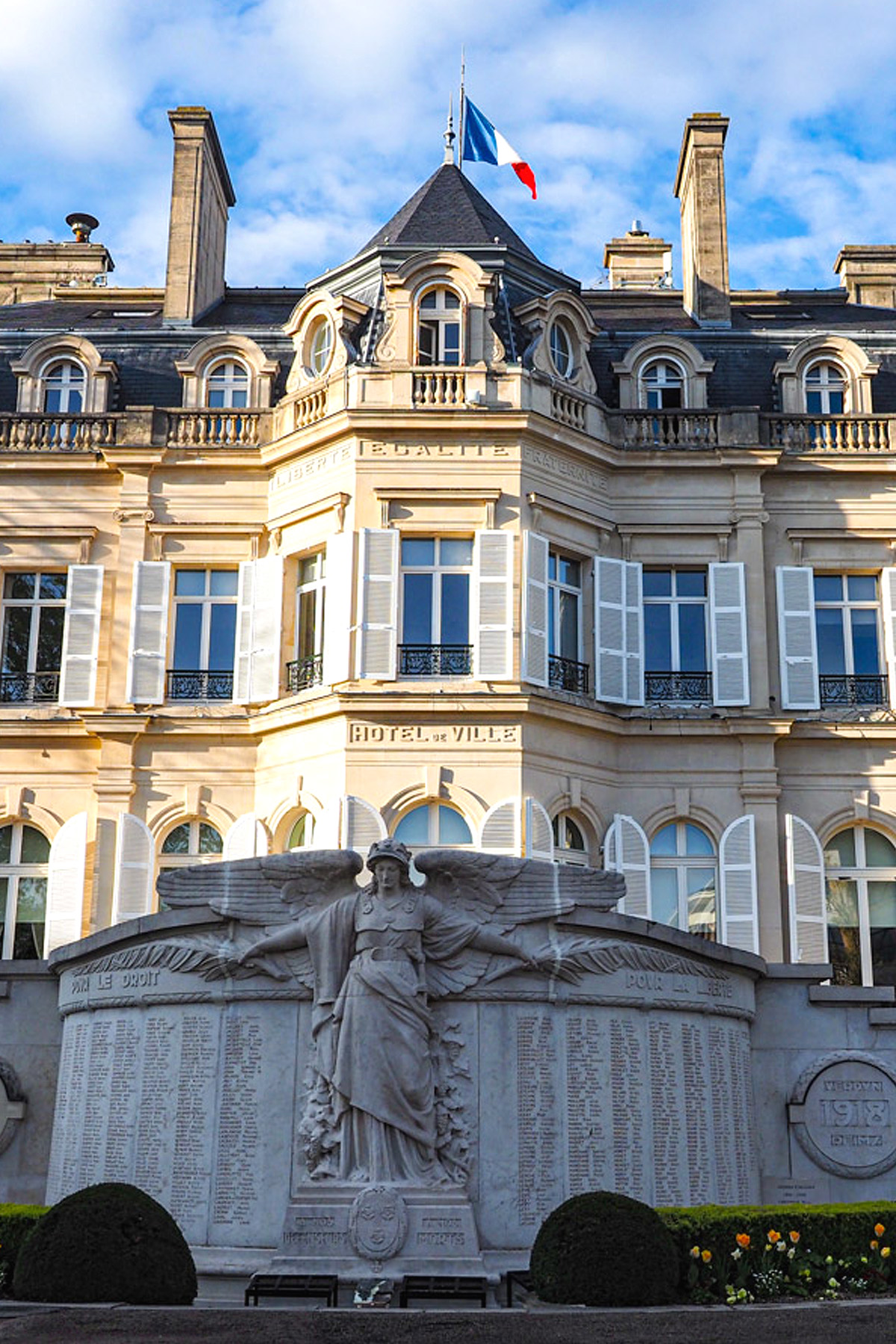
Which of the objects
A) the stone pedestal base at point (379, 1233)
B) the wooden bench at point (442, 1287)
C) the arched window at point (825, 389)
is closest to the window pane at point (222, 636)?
the arched window at point (825, 389)

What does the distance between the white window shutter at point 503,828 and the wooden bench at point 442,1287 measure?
1226 cm

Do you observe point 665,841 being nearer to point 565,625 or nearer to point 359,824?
point 565,625

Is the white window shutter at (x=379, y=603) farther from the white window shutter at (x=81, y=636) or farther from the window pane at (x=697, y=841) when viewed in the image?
the window pane at (x=697, y=841)

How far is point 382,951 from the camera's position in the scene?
14.2m

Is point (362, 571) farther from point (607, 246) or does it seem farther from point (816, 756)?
point (607, 246)

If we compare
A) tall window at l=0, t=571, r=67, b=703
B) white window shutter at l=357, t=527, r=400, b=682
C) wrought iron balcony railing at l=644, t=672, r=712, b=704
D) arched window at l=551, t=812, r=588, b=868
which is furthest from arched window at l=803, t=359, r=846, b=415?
tall window at l=0, t=571, r=67, b=703

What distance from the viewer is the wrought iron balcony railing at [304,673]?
89.9 feet

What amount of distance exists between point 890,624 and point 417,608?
8.05m

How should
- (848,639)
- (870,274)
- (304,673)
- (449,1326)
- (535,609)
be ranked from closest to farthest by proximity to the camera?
1. (449,1326)
2. (535,609)
3. (304,673)
4. (848,639)
5. (870,274)

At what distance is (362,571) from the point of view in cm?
2672

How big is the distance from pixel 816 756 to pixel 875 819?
138 cm

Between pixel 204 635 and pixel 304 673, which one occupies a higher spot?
pixel 204 635

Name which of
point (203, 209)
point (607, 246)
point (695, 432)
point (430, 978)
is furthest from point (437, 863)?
point (607, 246)

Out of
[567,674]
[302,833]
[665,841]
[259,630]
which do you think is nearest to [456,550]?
[567,674]
